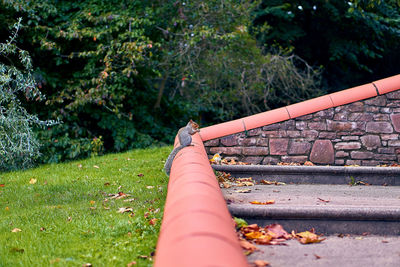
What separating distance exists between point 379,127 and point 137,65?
5475 millimetres

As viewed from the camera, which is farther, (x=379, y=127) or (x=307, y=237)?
(x=379, y=127)

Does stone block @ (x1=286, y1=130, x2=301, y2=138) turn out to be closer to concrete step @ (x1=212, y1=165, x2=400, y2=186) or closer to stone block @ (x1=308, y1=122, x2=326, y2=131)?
stone block @ (x1=308, y1=122, x2=326, y2=131)

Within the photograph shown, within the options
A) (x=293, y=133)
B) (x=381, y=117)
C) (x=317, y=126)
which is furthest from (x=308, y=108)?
(x=381, y=117)

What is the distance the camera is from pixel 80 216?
13.2ft

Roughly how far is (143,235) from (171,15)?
7.46 metres

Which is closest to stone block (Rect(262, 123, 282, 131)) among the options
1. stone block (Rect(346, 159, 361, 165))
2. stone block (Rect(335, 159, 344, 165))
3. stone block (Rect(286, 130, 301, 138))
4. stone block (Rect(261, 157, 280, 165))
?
stone block (Rect(286, 130, 301, 138))

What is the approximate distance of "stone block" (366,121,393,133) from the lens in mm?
6036

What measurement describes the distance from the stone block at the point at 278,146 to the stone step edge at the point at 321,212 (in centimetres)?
262

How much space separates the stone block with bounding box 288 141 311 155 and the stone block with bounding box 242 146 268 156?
0.35 meters

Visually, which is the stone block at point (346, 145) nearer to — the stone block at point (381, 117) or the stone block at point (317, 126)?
the stone block at point (317, 126)

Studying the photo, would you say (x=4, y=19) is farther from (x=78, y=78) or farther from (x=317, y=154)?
(x=317, y=154)

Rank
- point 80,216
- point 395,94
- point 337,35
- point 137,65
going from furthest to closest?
point 337,35
point 137,65
point 395,94
point 80,216

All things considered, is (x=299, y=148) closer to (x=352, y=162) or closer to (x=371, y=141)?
(x=352, y=162)

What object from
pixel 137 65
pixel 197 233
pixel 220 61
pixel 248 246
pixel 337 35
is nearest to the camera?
pixel 197 233
